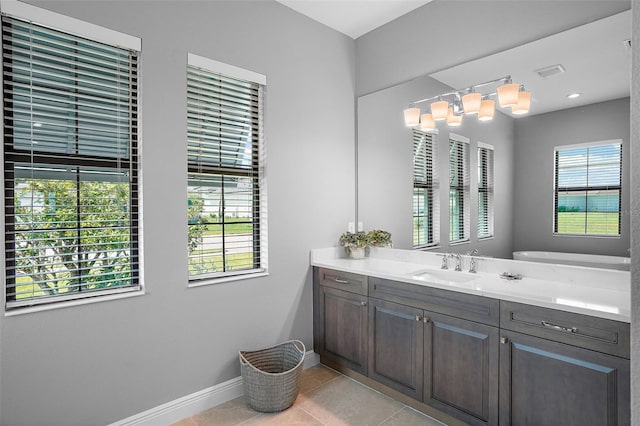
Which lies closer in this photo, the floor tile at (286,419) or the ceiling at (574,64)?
the ceiling at (574,64)

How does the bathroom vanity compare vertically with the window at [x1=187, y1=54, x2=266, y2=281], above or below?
below

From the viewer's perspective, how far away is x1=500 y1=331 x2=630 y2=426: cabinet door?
1.58m

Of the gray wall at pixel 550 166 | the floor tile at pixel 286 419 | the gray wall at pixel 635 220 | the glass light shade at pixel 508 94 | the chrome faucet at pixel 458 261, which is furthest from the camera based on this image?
the chrome faucet at pixel 458 261

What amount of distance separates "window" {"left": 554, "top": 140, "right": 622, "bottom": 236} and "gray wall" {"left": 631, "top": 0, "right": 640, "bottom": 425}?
70.0 inches

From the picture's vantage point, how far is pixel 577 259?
7.09ft

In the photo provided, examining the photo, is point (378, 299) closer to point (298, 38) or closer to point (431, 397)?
point (431, 397)

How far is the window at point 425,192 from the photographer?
287cm

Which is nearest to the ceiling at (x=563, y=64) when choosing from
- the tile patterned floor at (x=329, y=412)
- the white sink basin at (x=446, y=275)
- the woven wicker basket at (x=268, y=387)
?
the white sink basin at (x=446, y=275)

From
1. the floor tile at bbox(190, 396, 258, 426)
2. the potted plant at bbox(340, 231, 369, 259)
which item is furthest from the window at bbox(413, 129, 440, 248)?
the floor tile at bbox(190, 396, 258, 426)

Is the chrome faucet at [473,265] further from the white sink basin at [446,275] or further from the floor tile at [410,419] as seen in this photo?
the floor tile at [410,419]

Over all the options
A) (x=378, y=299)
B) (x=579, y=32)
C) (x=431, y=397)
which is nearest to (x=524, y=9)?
(x=579, y=32)

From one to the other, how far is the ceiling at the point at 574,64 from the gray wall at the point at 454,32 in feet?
0.18

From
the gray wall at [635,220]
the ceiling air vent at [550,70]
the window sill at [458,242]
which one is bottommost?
the window sill at [458,242]

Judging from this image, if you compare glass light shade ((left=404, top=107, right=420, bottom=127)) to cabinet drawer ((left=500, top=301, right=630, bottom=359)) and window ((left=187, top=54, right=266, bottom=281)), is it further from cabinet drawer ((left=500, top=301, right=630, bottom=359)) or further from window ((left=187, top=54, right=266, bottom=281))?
cabinet drawer ((left=500, top=301, right=630, bottom=359))
